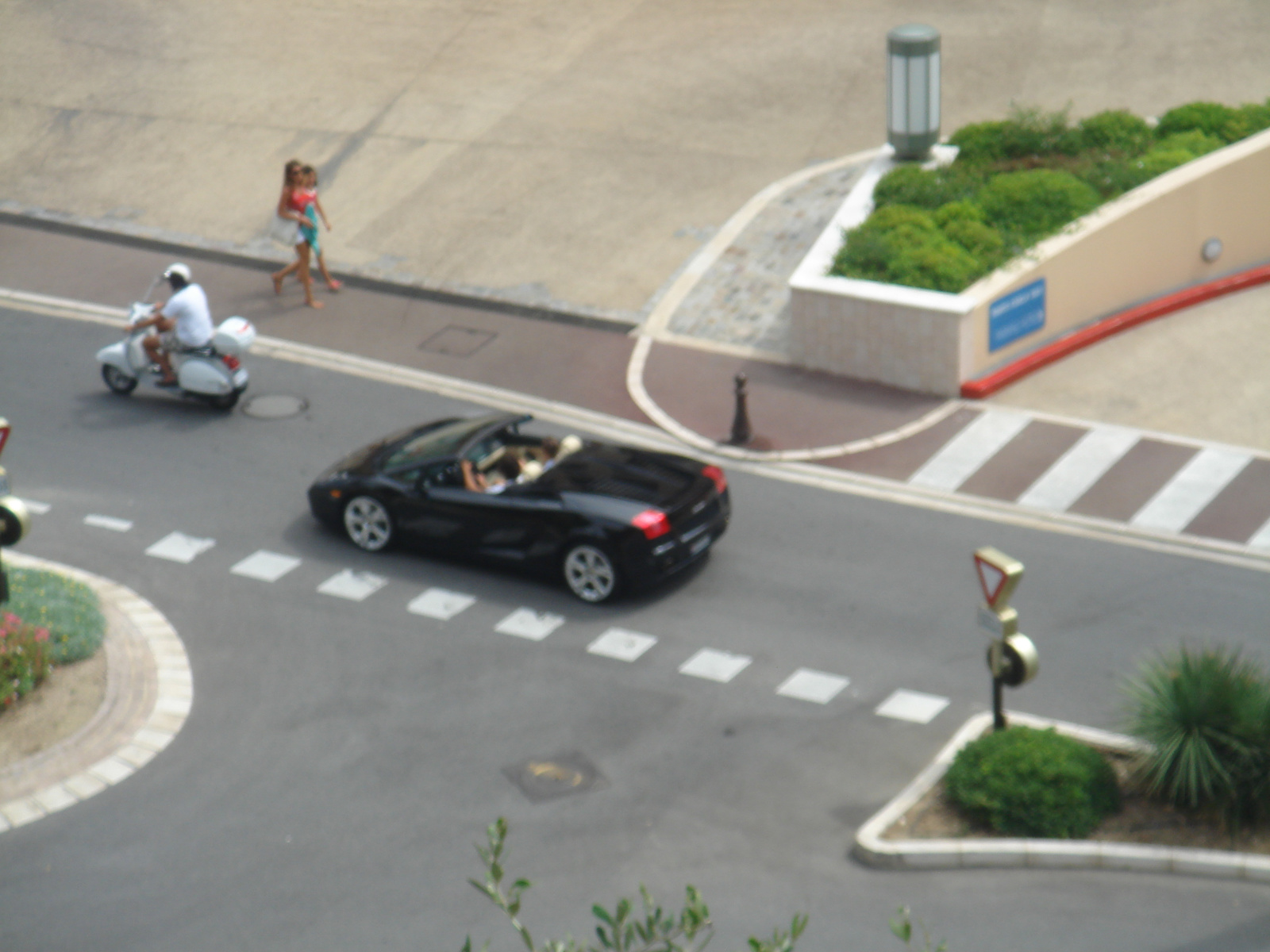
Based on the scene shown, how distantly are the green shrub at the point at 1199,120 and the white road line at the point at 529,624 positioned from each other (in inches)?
516

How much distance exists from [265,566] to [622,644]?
3.91m

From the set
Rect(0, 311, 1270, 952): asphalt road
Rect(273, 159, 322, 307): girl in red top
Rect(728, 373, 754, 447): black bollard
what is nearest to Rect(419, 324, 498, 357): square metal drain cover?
Rect(273, 159, 322, 307): girl in red top

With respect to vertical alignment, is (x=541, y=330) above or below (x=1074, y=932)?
above

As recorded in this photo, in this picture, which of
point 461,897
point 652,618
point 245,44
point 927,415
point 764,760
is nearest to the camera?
point 461,897

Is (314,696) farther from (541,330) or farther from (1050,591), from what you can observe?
(541,330)

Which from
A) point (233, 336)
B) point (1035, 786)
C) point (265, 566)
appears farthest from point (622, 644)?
point (233, 336)

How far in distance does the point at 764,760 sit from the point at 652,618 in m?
2.52

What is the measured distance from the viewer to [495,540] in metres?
15.9

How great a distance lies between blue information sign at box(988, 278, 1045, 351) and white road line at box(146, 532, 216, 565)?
943cm

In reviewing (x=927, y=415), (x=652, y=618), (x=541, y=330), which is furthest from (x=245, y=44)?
(x=652, y=618)

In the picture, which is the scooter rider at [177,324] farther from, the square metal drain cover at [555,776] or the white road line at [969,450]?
the square metal drain cover at [555,776]

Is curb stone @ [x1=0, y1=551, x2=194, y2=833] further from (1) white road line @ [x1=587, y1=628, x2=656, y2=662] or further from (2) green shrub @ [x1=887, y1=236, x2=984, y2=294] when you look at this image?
(2) green shrub @ [x1=887, y1=236, x2=984, y2=294]

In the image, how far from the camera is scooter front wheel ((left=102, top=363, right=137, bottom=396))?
20.3m

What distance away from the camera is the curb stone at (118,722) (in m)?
13.1
